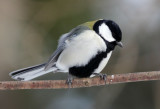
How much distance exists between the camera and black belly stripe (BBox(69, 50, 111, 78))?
2.05 meters

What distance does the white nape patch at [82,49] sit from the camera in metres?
2.01

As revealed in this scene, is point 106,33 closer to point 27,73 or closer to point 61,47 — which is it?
point 61,47

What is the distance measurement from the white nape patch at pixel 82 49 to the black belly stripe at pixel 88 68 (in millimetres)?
23

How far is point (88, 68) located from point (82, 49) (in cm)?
14

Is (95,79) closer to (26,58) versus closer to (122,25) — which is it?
(26,58)

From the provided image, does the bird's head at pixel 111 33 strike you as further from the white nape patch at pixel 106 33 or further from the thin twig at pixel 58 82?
the thin twig at pixel 58 82

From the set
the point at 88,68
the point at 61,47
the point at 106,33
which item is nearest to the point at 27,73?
the point at 61,47

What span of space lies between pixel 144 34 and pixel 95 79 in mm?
1352

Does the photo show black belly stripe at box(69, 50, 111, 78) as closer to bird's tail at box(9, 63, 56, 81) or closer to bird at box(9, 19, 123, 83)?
bird at box(9, 19, 123, 83)

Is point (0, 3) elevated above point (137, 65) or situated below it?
above

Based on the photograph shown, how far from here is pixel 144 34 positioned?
306 cm

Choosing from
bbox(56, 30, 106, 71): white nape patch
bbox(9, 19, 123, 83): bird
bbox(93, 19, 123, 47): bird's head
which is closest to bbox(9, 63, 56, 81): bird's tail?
bbox(9, 19, 123, 83): bird

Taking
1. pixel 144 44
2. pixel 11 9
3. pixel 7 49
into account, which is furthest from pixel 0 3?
pixel 144 44

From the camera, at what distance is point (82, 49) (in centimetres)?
201
